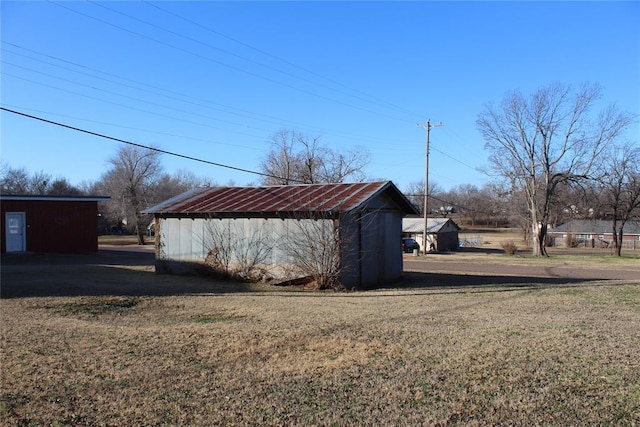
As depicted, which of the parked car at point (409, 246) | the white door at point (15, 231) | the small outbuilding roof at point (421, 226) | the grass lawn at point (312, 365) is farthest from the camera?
the small outbuilding roof at point (421, 226)

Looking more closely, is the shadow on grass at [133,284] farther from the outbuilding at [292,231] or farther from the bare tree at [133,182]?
the bare tree at [133,182]

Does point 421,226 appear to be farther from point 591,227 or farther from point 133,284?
point 133,284

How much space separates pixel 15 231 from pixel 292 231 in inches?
679

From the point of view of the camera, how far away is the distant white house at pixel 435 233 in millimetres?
55656

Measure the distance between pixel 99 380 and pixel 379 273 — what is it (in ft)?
41.8

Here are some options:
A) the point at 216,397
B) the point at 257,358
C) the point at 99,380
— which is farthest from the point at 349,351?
the point at 99,380

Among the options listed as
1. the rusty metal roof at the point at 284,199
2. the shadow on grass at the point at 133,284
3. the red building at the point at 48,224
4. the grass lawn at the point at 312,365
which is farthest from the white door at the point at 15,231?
the grass lawn at the point at 312,365

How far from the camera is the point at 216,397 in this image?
184 inches

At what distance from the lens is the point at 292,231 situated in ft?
50.9

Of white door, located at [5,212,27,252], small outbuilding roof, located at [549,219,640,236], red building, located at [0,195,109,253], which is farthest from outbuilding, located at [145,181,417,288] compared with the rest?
small outbuilding roof, located at [549,219,640,236]

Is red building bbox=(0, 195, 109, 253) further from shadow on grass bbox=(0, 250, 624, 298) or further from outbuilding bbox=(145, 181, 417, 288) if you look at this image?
outbuilding bbox=(145, 181, 417, 288)

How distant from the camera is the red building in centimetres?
2527

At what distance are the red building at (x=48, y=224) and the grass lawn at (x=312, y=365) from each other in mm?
17673

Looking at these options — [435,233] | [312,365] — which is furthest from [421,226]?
[312,365]
